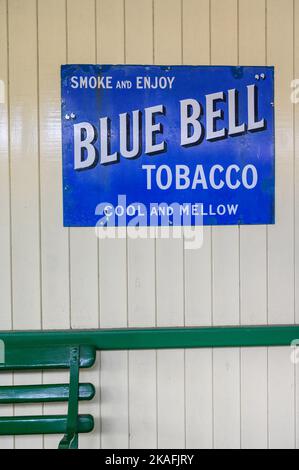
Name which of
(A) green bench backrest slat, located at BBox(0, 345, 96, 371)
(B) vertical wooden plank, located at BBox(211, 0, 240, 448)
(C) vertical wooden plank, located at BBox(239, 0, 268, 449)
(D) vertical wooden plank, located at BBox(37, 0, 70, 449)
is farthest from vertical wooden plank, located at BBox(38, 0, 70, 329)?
(C) vertical wooden plank, located at BBox(239, 0, 268, 449)

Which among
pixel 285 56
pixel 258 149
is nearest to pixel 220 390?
pixel 258 149

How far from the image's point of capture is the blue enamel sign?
1.87 metres

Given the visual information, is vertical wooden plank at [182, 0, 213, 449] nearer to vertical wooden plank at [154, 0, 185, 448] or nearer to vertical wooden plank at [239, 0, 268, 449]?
vertical wooden plank at [154, 0, 185, 448]

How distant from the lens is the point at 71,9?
1850mm

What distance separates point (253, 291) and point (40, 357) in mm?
925

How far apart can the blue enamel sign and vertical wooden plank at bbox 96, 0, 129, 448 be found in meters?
0.09

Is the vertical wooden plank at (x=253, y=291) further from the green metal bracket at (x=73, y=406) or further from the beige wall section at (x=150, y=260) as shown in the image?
the green metal bracket at (x=73, y=406)

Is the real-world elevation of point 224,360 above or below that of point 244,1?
below

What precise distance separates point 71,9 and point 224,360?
5.21 ft

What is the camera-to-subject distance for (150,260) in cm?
190

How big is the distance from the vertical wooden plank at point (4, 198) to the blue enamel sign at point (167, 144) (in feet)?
0.78

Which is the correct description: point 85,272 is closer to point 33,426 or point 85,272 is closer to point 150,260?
point 150,260

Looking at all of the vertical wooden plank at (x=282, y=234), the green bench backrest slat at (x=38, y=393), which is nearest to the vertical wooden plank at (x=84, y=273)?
the green bench backrest slat at (x=38, y=393)
